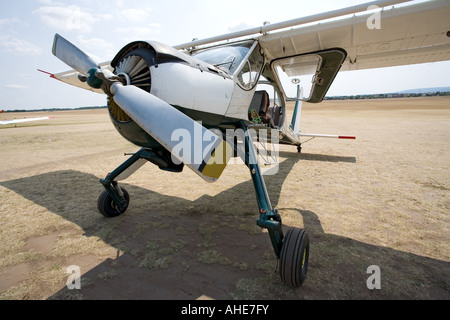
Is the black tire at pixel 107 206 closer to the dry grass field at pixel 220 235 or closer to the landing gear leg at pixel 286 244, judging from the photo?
the dry grass field at pixel 220 235

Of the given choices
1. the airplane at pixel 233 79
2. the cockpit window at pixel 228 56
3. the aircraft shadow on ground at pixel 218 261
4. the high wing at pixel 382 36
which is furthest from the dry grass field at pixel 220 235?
the high wing at pixel 382 36

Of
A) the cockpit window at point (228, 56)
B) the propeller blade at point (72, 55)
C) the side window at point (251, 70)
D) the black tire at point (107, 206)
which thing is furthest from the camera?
the black tire at point (107, 206)

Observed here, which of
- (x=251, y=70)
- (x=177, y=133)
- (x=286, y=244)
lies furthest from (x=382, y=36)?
(x=177, y=133)

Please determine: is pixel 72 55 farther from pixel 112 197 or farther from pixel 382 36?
pixel 382 36

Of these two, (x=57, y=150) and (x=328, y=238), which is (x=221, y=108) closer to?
(x=328, y=238)

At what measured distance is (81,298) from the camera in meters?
2.40

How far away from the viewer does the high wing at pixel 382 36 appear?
3514 mm

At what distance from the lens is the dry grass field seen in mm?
2553

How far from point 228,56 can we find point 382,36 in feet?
9.02

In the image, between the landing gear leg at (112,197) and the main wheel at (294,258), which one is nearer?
the main wheel at (294,258)

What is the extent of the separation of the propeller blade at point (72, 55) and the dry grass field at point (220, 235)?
243cm

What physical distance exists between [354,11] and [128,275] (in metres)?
4.82

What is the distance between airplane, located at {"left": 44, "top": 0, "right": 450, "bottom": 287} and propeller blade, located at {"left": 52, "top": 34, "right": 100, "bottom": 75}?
12 millimetres

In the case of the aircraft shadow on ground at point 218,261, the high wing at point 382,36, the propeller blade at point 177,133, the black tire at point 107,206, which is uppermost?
the high wing at point 382,36
